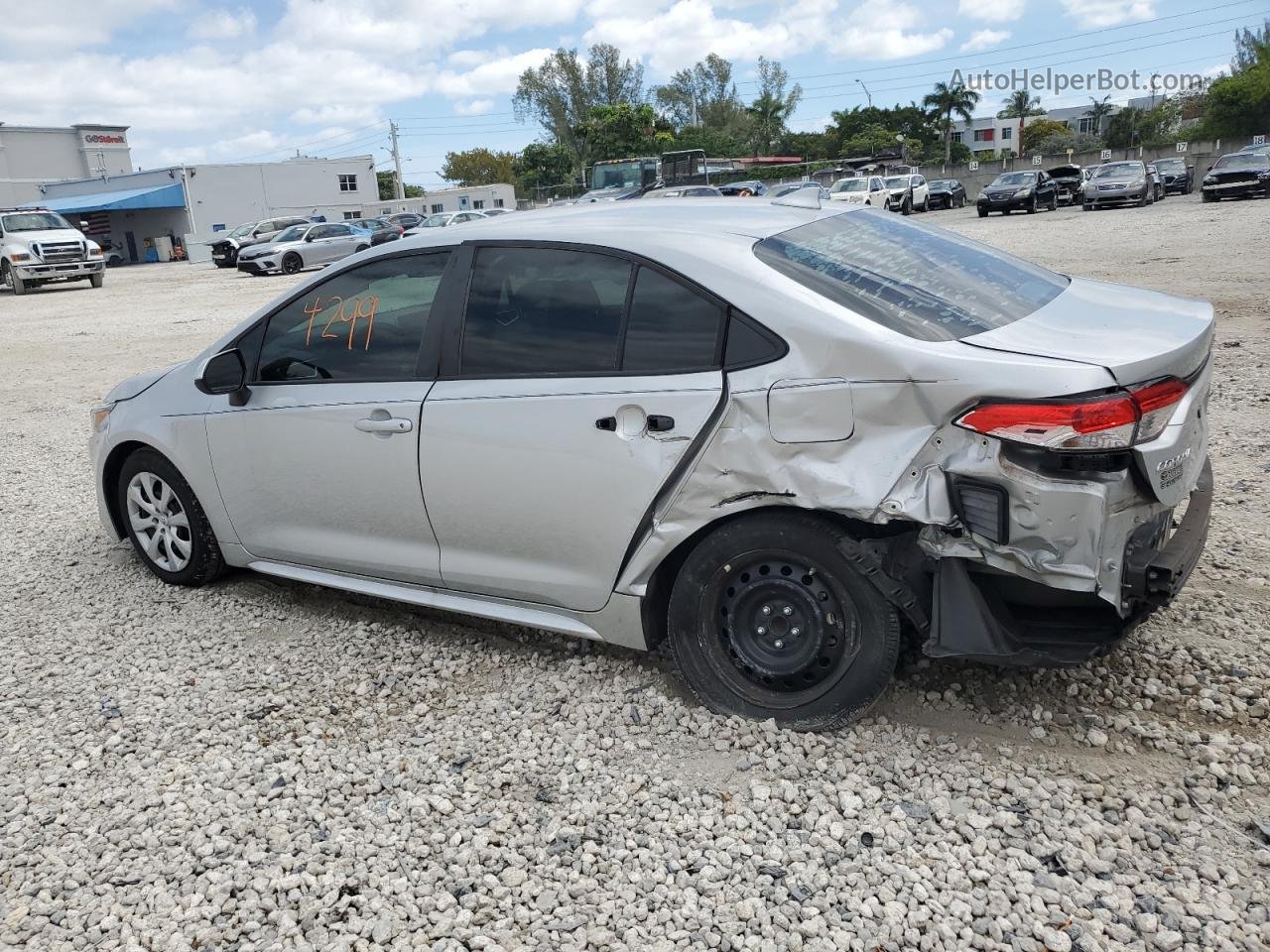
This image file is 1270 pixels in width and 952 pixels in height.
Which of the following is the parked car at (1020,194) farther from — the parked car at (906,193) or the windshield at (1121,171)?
the parked car at (906,193)

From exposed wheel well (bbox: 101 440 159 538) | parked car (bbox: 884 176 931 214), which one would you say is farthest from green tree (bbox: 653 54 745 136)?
exposed wheel well (bbox: 101 440 159 538)

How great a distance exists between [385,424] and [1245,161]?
34.4m

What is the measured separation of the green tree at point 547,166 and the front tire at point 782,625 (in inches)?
3192

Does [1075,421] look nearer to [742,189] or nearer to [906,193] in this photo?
[742,189]

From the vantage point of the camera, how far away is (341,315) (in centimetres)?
411

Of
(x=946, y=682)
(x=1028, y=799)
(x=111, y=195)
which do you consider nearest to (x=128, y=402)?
(x=946, y=682)

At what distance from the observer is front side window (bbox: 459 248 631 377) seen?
3439mm

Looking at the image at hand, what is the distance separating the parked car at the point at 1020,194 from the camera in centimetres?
3478

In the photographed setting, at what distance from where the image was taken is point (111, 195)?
185ft

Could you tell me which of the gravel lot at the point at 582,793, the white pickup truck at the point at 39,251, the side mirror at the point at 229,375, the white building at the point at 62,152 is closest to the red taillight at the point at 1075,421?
the gravel lot at the point at 582,793

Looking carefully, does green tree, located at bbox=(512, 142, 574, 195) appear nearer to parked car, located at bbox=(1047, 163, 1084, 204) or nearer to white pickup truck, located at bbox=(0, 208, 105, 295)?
parked car, located at bbox=(1047, 163, 1084, 204)

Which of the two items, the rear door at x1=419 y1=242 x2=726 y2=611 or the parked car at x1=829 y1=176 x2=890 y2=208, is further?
the parked car at x1=829 y1=176 x2=890 y2=208

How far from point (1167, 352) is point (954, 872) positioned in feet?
5.10

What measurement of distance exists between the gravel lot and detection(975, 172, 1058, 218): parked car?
3309cm
